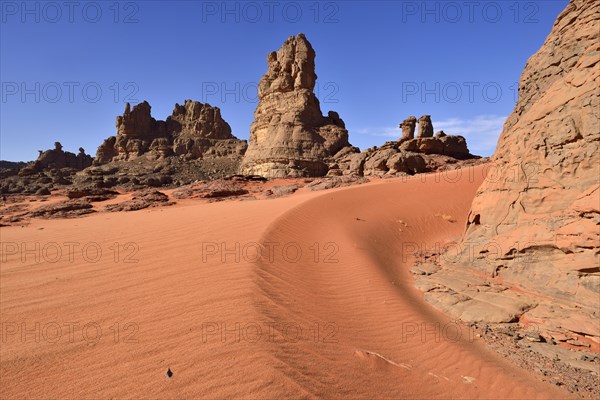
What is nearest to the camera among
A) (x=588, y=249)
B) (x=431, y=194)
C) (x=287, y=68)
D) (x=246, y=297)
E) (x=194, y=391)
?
(x=194, y=391)

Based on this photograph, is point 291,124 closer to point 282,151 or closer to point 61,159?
point 282,151

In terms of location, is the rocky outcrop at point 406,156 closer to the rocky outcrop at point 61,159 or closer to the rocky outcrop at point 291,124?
the rocky outcrop at point 291,124

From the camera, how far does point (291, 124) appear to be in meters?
29.9

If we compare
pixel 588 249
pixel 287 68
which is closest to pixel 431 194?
pixel 588 249

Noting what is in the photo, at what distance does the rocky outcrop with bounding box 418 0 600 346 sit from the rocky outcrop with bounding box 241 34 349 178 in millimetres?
20790

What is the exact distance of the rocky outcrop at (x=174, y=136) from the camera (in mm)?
52822

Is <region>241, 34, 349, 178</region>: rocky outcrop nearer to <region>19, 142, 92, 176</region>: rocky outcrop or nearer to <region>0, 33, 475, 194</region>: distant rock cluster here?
<region>0, 33, 475, 194</region>: distant rock cluster

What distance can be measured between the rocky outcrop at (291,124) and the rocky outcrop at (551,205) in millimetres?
20790

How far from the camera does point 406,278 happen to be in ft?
21.0

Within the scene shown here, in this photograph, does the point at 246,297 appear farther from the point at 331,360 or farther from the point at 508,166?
the point at 508,166

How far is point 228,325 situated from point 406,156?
1971 cm

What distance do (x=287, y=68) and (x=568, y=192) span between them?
32956 millimetres

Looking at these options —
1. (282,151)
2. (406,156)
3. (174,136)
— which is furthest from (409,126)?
(174,136)

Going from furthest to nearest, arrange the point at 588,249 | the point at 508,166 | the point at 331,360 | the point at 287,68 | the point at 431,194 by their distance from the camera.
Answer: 1. the point at 287,68
2. the point at 431,194
3. the point at 508,166
4. the point at 588,249
5. the point at 331,360
